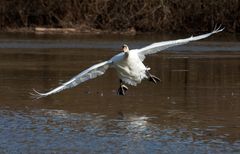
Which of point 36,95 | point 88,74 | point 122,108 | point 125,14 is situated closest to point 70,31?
point 125,14

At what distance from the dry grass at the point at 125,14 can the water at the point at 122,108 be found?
36.1 ft

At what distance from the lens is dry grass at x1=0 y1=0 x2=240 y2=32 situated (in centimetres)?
3516

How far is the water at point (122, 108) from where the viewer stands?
438 inches

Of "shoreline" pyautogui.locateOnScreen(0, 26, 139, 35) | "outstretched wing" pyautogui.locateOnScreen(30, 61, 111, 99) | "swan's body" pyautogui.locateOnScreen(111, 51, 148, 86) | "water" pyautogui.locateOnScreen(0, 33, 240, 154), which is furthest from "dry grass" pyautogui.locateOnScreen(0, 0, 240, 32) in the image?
"outstretched wing" pyautogui.locateOnScreen(30, 61, 111, 99)

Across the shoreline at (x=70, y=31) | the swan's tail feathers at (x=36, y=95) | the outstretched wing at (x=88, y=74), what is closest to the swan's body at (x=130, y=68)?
the outstretched wing at (x=88, y=74)

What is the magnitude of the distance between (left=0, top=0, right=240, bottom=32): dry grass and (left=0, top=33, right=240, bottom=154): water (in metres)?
11.0

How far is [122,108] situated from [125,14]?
2259 centimetres

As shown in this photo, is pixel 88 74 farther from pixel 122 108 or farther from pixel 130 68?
pixel 122 108

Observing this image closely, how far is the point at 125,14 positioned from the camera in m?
36.4

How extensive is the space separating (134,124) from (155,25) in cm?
2281

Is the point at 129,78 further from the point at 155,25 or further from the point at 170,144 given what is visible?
the point at 155,25

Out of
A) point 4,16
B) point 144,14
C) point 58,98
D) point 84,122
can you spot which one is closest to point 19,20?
point 4,16

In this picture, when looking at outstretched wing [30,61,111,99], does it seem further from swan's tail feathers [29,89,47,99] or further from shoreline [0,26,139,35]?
shoreline [0,26,139,35]

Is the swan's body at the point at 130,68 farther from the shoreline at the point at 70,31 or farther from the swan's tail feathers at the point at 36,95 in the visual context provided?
the shoreline at the point at 70,31
